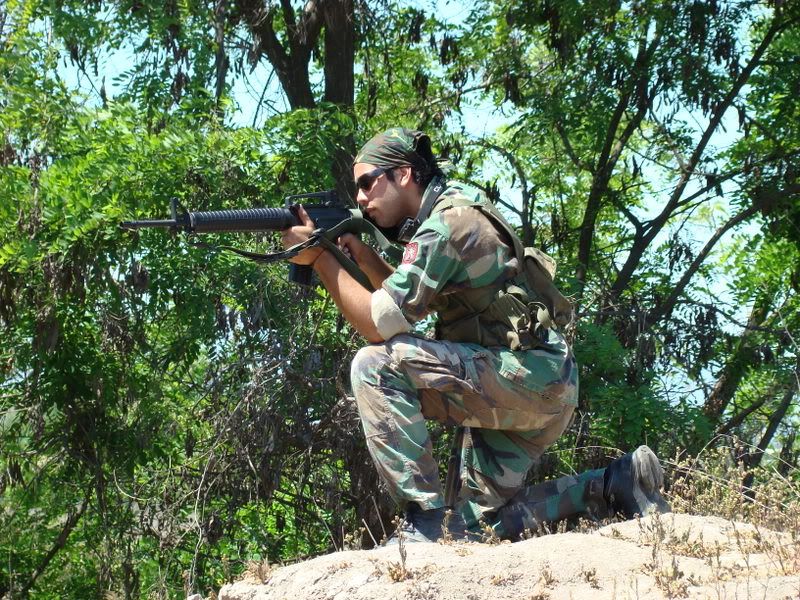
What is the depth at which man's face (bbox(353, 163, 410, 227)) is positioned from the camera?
4.59 metres

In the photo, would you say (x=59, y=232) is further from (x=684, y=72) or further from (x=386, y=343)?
(x=684, y=72)

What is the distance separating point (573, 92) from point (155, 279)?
428cm

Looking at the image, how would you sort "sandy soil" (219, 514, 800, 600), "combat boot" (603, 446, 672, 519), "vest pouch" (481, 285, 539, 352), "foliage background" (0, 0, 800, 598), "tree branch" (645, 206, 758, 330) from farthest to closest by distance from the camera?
"tree branch" (645, 206, 758, 330) < "foliage background" (0, 0, 800, 598) < "combat boot" (603, 446, 672, 519) < "vest pouch" (481, 285, 539, 352) < "sandy soil" (219, 514, 800, 600)

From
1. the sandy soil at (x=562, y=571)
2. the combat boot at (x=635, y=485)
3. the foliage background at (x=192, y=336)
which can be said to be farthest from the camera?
the foliage background at (x=192, y=336)

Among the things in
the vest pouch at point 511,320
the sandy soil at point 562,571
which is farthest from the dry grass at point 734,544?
the vest pouch at point 511,320

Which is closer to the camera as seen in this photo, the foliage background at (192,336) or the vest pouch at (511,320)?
the vest pouch at (511,320)

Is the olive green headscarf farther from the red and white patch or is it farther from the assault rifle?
the red and white patch

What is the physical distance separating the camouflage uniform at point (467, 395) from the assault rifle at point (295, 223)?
0.35 metres

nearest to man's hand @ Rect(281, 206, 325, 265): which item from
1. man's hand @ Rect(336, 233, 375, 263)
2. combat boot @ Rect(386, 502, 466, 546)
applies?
man's hand @ Rect(336, 233, 375, 263)

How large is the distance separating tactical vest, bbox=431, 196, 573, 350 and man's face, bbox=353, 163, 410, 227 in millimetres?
215

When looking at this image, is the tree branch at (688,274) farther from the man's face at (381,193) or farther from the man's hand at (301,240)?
the man's hand at (301,240)

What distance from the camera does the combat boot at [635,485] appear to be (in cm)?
446

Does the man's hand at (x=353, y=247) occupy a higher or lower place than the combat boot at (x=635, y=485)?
higher

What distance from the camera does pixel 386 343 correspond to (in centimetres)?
423
